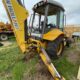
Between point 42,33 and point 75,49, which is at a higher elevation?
point 42,33

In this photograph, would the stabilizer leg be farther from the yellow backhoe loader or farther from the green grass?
the green grass

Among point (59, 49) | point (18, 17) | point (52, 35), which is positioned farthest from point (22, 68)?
point (18, 17)

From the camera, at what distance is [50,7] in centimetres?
641

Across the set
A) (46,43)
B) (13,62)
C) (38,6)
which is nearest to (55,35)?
(46,43)

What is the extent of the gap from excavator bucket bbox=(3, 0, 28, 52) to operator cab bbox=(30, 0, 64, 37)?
2.06ft

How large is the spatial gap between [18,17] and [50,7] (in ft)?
4.09

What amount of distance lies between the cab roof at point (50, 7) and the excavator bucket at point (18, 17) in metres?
0.86

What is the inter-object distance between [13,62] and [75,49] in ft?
8.97

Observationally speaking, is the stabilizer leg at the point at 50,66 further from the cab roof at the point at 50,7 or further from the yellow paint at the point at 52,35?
the cab roof at the point at 50,7

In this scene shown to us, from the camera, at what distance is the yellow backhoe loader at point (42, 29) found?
572 cm

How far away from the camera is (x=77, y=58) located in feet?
23.4

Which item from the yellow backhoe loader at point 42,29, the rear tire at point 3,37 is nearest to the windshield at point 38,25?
the yellow backhoe loader at point 42,29

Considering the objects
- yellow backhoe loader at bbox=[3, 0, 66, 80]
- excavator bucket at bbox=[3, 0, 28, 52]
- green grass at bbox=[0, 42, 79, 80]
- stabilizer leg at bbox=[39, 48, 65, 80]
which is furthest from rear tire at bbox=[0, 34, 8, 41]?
stabilizer leg at bbox=[39, 48, 65, 80]

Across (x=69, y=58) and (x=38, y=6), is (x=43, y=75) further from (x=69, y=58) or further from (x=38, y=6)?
(x=38, y=6)
